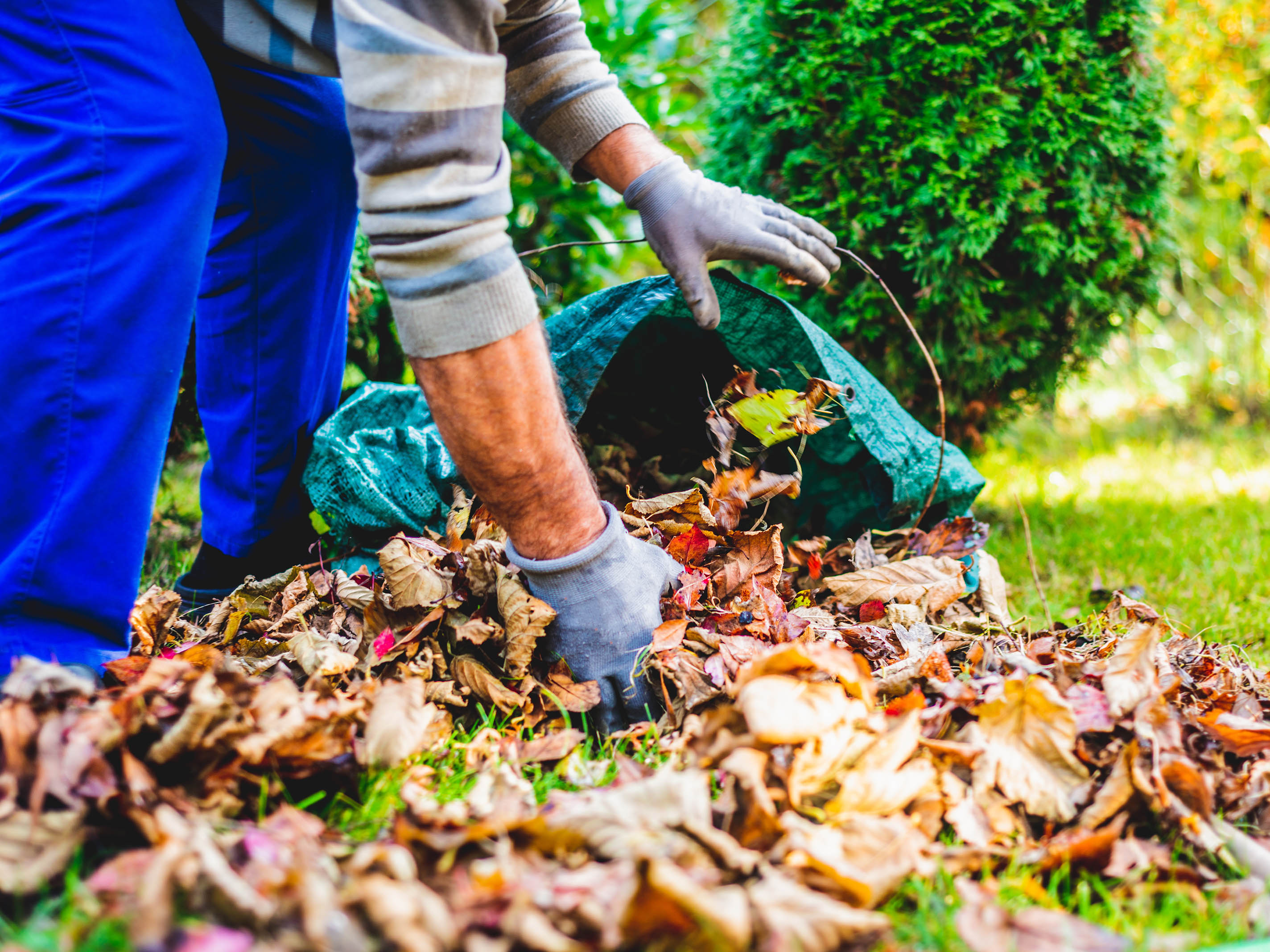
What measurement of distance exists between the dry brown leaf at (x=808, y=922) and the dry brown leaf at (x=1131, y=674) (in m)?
0.53

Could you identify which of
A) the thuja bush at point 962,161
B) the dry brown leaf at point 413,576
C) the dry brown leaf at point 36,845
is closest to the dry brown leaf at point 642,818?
the dry brown leaf at point 36,845

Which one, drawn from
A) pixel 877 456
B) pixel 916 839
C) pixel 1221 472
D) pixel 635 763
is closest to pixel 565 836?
pixel 635 763

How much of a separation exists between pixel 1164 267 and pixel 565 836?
2851 millimetres

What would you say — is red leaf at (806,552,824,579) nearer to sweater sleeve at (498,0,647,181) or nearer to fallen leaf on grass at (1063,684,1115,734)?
fallen leaf on grass at (1063,684,1115,734)

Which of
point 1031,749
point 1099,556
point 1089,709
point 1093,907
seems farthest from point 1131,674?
point 1099,556

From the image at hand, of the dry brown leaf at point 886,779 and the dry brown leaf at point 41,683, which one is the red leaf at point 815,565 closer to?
the dry brown leaf at point 886,779

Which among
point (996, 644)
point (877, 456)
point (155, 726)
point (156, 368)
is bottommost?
point (996, 644)

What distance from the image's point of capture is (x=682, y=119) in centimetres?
397

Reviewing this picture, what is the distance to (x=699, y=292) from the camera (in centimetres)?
154

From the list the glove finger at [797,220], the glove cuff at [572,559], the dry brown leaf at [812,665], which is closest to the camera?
the dry brown leaf at [812,665]

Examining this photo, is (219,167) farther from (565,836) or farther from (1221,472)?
(1221,472)

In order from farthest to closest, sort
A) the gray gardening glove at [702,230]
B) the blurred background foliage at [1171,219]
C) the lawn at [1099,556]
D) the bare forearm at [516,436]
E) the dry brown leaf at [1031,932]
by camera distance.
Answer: the blurred background foliage at [1171,219]
the gray gardening glove at [702,230]
the bare forearm at [516,436]
the lawn at [1099,556]
the dry brown leaf at [1031,932]

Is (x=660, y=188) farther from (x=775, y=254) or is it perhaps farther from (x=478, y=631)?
(x=478, y=631)

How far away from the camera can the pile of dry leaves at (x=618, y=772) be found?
0.77m
